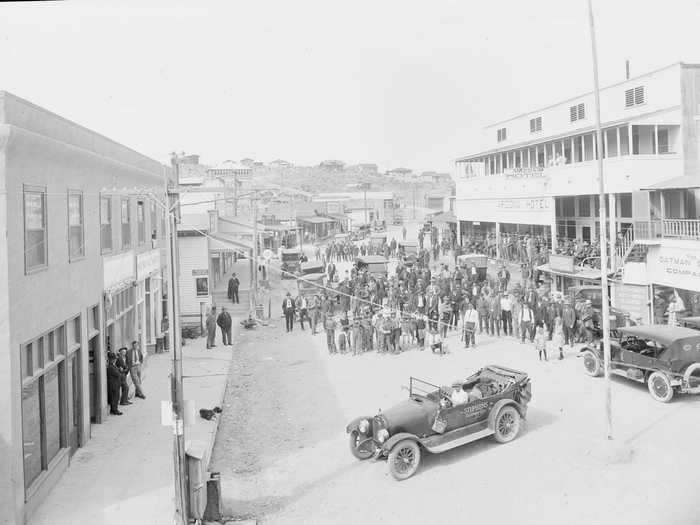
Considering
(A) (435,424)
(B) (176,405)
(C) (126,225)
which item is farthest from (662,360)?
(C) (126,225)

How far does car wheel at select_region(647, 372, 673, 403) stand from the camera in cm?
1488

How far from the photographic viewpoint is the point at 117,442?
13.9 m

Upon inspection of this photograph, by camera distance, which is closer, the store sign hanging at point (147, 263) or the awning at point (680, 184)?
the store sign hanging at point (147, 263)

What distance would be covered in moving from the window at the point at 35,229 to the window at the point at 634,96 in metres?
28.8

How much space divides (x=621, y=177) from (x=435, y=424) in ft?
62.2

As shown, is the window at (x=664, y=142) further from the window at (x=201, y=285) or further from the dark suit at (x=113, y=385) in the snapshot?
the dark suit at (x=113, y=385)

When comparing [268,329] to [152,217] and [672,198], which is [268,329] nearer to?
[152,217]

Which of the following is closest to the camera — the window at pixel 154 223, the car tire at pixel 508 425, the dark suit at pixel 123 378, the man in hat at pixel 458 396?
the man in hat at pixel 458 396

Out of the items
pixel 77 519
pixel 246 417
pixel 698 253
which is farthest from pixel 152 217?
pixel 698 253

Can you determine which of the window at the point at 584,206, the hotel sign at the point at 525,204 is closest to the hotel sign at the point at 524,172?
the hotel sign at the point at 525,204

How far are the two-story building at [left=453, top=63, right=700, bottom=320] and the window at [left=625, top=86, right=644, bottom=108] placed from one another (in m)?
0.05

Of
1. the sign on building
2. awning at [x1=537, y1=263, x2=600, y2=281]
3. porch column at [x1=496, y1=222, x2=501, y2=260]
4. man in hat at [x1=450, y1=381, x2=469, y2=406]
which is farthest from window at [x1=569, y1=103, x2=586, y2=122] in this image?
Result: man in hat at [x1=450, y1=381, x2=469, y2=406]

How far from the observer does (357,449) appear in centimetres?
1267

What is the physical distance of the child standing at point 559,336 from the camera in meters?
A: 19.6
